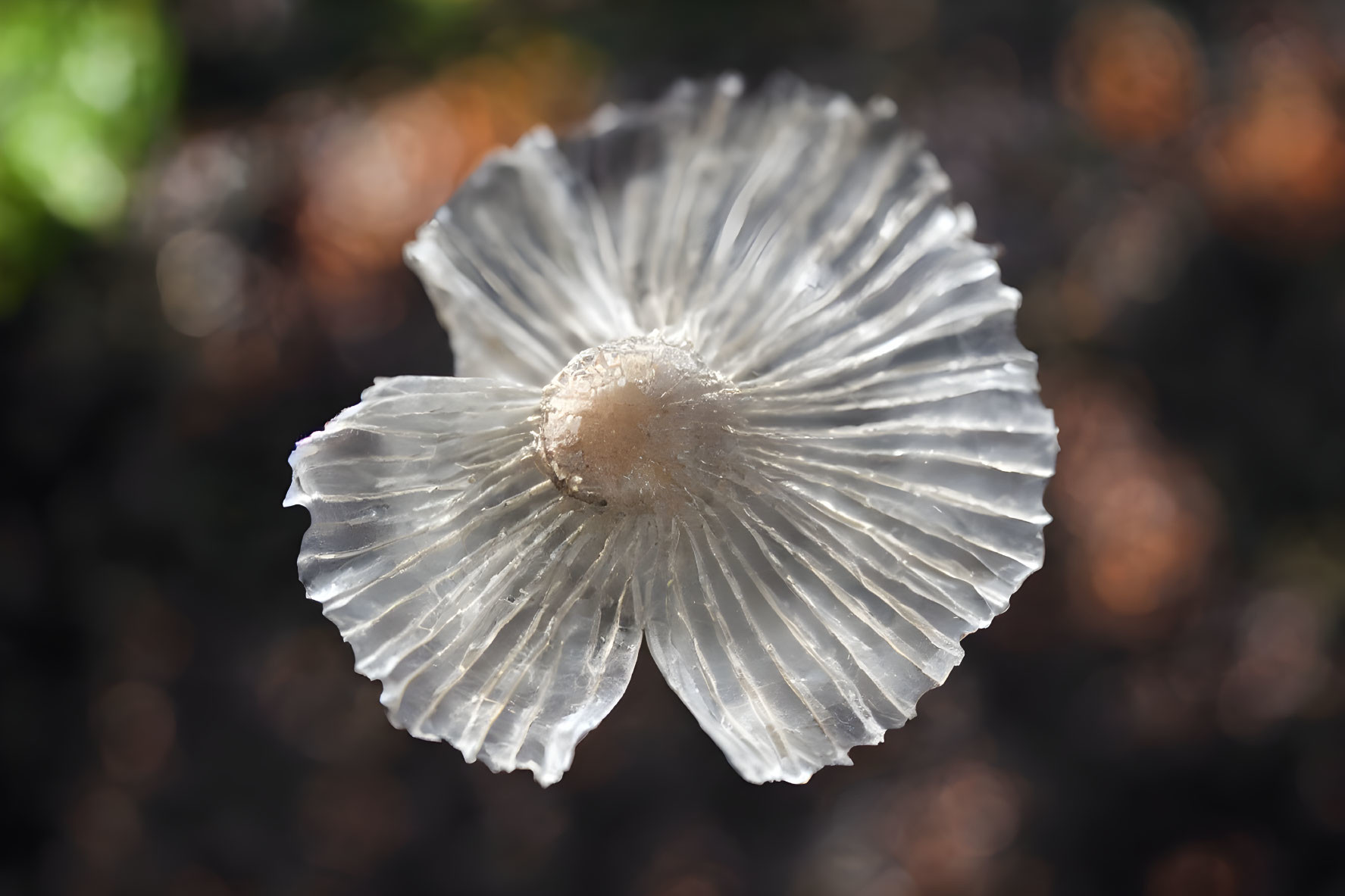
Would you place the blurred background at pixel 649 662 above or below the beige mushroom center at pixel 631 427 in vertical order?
below

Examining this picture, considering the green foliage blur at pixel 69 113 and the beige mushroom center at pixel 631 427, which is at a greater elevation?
the beige mushroom center at pixel 631 427

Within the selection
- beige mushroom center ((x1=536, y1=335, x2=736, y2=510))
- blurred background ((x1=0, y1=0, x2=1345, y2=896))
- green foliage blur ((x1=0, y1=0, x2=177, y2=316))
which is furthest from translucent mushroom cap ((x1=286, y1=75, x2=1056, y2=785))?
green foliage blur ((x1=0, y1=0, x2=177, y2=316))

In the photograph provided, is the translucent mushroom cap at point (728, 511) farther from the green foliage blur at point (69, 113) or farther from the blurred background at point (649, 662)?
the green foliage blur at point (69, 113)

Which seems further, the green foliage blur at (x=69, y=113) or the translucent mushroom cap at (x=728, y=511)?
the green foliage blur at (x=69, y=113)

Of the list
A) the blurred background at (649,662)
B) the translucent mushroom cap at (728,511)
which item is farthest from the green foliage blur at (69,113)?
the translucent mushroom cap at (728,511)

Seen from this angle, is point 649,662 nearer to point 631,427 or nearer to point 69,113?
point 631,427

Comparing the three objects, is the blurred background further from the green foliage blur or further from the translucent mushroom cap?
the translucent mushroom cap

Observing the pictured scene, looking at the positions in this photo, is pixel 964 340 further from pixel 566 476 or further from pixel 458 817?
pixel 458 817
